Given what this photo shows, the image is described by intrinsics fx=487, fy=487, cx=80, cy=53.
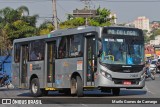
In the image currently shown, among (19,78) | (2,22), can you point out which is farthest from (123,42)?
(2,22)

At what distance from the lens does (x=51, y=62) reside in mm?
23422

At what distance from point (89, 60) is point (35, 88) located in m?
4.46

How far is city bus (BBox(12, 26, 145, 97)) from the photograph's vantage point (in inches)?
805

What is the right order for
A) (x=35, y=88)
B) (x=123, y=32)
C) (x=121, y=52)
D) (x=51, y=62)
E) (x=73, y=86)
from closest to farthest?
(x=121, y=52)
(x=123, y=32)
(x=73, y=86)
(x=51, y=62)
(x=35, y=88)

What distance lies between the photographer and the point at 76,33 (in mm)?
21766

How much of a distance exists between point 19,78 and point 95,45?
6.79 metres

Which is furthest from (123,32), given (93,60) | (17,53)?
(17,53)

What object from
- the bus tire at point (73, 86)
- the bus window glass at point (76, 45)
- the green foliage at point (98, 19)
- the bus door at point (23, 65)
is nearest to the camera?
the bus window glass at point (76, 45)

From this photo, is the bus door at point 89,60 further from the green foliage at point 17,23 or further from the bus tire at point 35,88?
the green foliage at point 17,23

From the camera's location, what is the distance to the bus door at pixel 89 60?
20.7 metres

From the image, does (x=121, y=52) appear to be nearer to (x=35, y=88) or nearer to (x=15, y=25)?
(x=35, y=88)

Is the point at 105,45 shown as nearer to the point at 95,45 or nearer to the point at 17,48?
the point at 95,45

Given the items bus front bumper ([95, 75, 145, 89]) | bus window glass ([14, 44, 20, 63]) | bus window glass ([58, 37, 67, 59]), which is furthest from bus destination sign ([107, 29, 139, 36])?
bus window glass ([14, 44, 20, 63])

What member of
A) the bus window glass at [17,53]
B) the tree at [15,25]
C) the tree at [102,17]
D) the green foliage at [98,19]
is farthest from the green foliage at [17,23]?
the bus window glass at [17,53]
